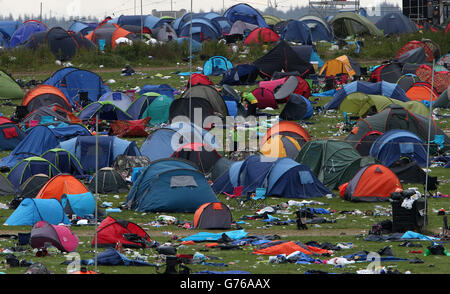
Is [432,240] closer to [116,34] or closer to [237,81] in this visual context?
[237,81]

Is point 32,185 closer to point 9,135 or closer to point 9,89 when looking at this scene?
point 9,135

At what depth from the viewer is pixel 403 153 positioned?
110ft

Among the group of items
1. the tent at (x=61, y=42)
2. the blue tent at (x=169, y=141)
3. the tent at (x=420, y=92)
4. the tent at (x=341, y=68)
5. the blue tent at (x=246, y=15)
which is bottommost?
the blue tent at (x=169, y=141)

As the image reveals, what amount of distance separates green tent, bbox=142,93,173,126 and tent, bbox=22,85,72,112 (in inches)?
151

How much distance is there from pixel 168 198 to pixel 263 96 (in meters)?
17.9

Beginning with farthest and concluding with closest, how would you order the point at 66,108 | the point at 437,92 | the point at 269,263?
the point at 437,92, the point at 66,108, the point at 269,263

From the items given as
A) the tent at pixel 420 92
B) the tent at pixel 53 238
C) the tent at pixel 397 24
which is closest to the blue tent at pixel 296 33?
the tent at pixel 397 24

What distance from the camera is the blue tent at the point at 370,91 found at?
44344mm

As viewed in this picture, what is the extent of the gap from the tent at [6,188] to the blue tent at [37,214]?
158 inches

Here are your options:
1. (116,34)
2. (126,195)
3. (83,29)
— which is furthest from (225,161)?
(83,29)

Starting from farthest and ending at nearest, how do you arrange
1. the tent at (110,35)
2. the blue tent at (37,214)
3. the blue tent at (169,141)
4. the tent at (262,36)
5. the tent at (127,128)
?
1. the tent at (110,35)
2. the tent at (262,36)
3. the tent at (127,128)
4. the blue tent at (169,141)
5. the blue tent at (37,214)

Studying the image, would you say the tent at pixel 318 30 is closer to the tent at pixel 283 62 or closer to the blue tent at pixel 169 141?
the tent at pixel 283 62

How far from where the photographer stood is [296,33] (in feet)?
207

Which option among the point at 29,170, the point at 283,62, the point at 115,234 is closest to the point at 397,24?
the point at 283,62
